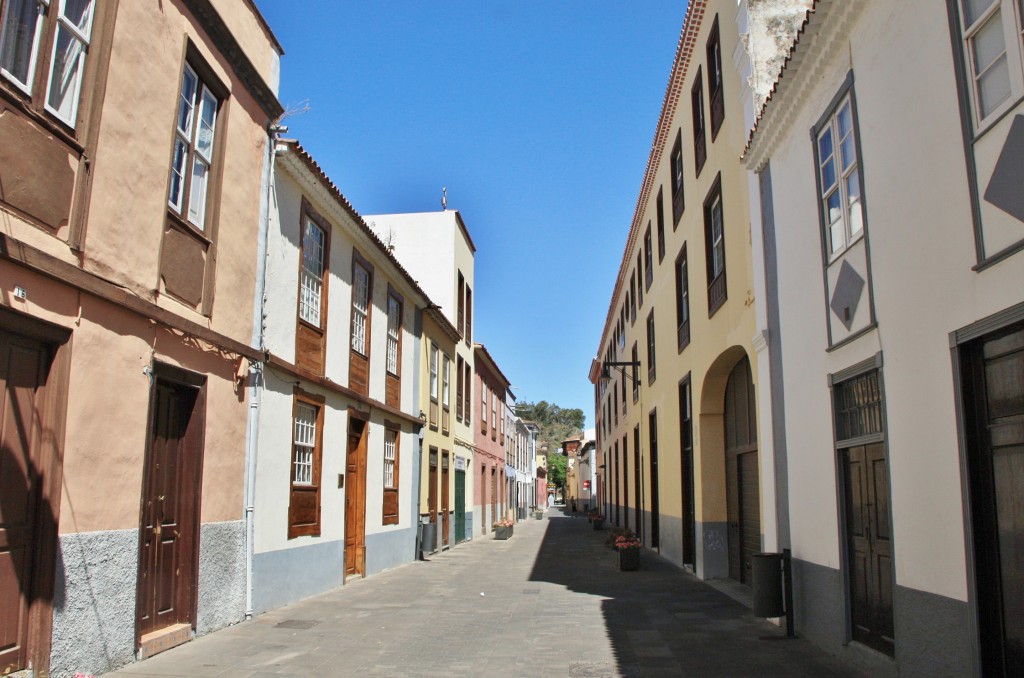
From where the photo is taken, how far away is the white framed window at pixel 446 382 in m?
23.6

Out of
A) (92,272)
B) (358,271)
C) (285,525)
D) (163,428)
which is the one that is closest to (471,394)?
(358,271)

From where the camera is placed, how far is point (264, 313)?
1048cm

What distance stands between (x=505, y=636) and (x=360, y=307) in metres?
7.76

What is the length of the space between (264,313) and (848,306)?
7.11m

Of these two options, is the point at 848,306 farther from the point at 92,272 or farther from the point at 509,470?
the point at 509,470

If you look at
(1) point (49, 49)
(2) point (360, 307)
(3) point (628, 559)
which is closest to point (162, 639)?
(1) point (49, 49)

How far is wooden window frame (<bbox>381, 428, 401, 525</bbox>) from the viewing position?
16.7 metres

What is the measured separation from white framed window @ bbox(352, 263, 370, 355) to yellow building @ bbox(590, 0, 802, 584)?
6.35 metres

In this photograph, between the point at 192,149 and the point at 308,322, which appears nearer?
the point at 192,149

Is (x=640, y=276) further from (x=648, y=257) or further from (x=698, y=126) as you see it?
(x=698, y=126)

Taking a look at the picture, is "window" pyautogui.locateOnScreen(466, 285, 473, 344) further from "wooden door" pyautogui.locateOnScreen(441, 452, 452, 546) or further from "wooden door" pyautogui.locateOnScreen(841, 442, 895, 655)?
"wooden door" pyautogui.locateOnScreen(841, 442, 895, 655)

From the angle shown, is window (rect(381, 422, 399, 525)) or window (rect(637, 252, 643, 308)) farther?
window (rect(637, 252, 643, 308))

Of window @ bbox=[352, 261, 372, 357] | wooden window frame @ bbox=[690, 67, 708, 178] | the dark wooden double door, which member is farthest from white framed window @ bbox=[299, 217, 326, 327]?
wooden window frame @ bbox=[690, 67, 708, 178]

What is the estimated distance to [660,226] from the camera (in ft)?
65.7
